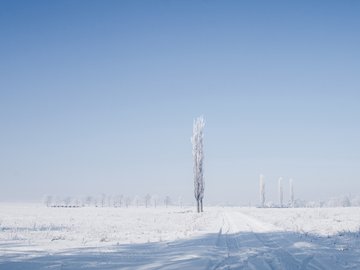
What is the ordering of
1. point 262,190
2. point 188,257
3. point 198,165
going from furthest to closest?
point 262,190, point 198,165, point 188,257

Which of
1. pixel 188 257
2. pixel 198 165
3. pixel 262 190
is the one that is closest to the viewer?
pixel 188 257

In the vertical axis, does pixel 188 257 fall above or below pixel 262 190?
below

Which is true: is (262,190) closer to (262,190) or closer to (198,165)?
(262,190)

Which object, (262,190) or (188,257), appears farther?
(262,190)

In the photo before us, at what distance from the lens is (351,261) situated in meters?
11.1

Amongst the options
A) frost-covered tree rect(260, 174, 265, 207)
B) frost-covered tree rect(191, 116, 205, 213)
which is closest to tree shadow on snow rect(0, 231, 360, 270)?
frost-covered tree rect(191, 116, 205, 213)

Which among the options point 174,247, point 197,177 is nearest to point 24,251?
point 174,247

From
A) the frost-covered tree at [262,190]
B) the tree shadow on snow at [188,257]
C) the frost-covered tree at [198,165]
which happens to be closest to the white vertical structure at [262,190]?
the frost-covered tree at [262,190]

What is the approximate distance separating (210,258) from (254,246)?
12.8ft

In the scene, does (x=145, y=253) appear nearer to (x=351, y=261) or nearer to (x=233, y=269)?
(x=233, y=269)

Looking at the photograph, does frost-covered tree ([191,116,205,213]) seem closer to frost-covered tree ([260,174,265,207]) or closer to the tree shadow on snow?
the tree shadow on snow

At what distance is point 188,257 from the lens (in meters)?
11.0

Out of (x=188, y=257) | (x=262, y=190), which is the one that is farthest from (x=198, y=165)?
(x=262, y=190)

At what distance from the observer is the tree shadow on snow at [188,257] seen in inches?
380
